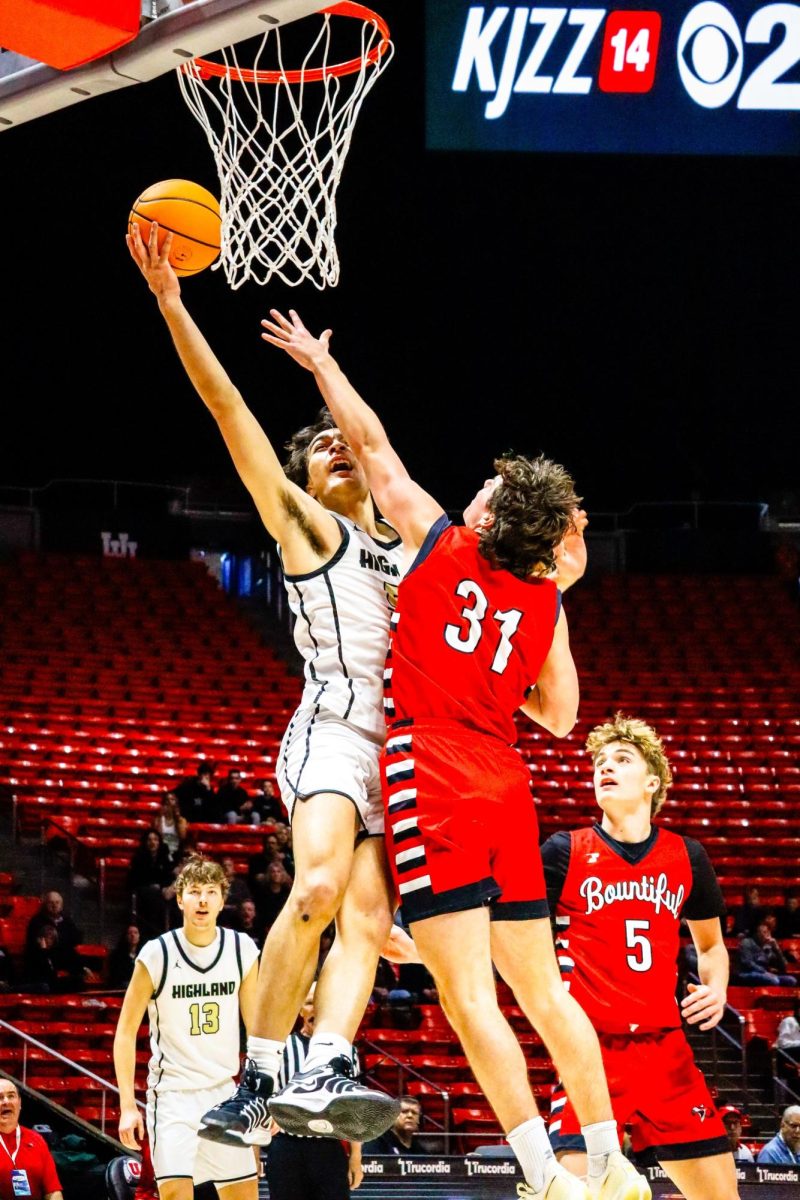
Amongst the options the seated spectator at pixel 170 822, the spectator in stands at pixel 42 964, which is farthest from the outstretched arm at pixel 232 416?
the seated spectator at pixel 170 822

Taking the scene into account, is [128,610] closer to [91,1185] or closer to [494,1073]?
[91,1185]

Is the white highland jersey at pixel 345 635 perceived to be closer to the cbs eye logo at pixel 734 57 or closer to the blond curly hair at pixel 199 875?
the blond curly hair at pixel 199 875

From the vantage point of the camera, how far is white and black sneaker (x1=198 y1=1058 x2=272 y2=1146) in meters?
4.68

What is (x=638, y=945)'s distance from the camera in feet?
21.8

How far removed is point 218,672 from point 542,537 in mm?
17075

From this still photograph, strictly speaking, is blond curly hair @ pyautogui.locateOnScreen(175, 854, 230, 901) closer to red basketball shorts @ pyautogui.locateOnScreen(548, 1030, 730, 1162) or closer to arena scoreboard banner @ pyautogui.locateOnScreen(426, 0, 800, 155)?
red basketball shorts @ pyautogui.locateOnScreen(548, 1030, 730, 1162)

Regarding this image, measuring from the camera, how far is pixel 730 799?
20.0 meters

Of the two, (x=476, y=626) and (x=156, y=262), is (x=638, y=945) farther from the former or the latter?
(x=156, y=262)

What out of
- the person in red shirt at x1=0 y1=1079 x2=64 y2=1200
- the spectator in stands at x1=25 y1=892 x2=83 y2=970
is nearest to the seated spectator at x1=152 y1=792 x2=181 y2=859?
the spectator in stands at x1=25 y1=892 x2=83 y2=970

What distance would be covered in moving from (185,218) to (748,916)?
12.1m

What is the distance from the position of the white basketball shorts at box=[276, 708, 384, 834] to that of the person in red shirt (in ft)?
16.7

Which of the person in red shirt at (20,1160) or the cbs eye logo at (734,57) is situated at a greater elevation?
the cbs eye logo at (734,57)

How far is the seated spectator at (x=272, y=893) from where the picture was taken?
14.8 meters

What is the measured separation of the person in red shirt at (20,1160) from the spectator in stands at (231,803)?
7515 mm
